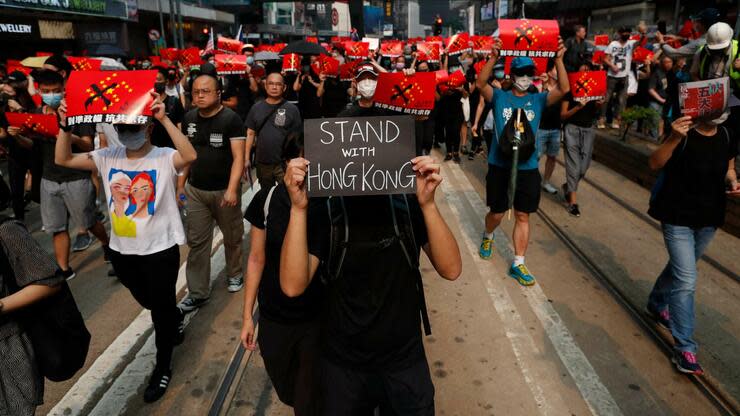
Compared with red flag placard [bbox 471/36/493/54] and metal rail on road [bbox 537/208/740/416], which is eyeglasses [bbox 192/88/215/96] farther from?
red flag placard [bbox 471/36/493/54]

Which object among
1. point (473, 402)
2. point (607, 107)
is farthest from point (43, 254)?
point (607, 107)

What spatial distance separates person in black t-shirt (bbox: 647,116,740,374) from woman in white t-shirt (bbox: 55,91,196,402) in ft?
11.4

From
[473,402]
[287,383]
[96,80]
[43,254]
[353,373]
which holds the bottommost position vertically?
[473,402]

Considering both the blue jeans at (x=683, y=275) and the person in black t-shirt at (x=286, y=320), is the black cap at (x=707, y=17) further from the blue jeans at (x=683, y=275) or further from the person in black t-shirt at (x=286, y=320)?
the person in black t-shirt at (x=286, y=320)

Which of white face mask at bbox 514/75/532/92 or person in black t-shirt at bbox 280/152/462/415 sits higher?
white face mask at bbox 514/75/532/92

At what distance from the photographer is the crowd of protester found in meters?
2.11

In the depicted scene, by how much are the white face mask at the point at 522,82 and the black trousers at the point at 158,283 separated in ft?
11.8

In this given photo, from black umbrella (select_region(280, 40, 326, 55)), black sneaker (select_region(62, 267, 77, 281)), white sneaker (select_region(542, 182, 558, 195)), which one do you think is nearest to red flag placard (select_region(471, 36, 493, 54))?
black umbrella (select_region(280, 40, 326, 55))

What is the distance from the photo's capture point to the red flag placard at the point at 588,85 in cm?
643

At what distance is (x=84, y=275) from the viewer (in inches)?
219

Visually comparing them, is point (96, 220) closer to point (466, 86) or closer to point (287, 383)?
point (287, 383)

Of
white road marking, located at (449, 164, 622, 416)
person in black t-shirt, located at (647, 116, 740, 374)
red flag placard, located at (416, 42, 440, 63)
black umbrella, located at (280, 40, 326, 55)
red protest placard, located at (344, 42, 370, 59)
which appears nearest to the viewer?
white road marking, located at (449, 164, 622, 416)

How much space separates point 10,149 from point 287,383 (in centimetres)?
540

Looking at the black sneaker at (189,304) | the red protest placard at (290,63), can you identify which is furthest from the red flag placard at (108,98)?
the red protest placard at (290,63)
